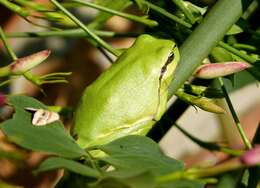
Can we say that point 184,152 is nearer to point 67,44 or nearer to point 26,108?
point 67,44

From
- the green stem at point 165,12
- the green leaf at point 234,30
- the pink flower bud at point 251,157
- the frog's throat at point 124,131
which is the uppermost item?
the green stem at point 165,12

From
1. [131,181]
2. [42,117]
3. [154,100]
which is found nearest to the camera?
[131,181]

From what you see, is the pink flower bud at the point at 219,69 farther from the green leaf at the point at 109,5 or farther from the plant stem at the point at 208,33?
the green leaf at the point at 109,5

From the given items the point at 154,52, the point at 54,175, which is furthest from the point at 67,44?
the point at 154,52

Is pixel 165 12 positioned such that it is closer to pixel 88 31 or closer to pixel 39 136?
pixel 88 31

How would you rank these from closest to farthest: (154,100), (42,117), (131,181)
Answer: (131,181) → (42,117) → (154,100)

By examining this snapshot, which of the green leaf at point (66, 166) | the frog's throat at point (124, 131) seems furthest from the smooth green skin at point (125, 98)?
the green leaf at point (66, 166)

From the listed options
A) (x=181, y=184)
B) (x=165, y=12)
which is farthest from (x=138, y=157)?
(x=165, y=12)
